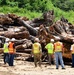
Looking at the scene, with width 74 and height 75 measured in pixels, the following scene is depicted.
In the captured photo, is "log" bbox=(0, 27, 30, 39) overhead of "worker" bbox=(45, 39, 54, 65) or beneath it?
overhead

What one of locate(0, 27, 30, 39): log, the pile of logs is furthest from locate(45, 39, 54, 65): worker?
locate(0, 27, 30, 39): log

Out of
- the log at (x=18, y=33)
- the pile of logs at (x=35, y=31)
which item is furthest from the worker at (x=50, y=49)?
the log at (x=18, y=33)

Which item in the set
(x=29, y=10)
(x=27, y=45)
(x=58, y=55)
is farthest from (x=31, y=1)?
(x=58, y=55)

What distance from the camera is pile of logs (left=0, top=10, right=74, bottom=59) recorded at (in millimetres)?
21547

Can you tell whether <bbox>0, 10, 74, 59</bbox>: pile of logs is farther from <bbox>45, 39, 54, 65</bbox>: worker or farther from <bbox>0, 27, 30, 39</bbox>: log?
<bbox>45, 39, 54, 65</bbox>: worker

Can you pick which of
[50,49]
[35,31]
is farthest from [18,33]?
[50,49]

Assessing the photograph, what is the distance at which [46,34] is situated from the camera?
2166 cm

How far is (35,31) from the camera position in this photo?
26.3m

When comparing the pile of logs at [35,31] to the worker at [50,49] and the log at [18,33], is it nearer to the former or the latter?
the log at [18,33]

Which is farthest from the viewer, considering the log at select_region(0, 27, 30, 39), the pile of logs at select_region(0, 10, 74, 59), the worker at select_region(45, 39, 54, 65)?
the log at select_region(0, 27, 30, 39)

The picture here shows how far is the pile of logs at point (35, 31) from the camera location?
2155 centimetres

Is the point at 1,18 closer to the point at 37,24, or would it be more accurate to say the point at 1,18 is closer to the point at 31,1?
the point at 37,24

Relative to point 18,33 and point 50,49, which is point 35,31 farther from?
point 50,49

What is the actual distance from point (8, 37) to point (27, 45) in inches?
80.7
